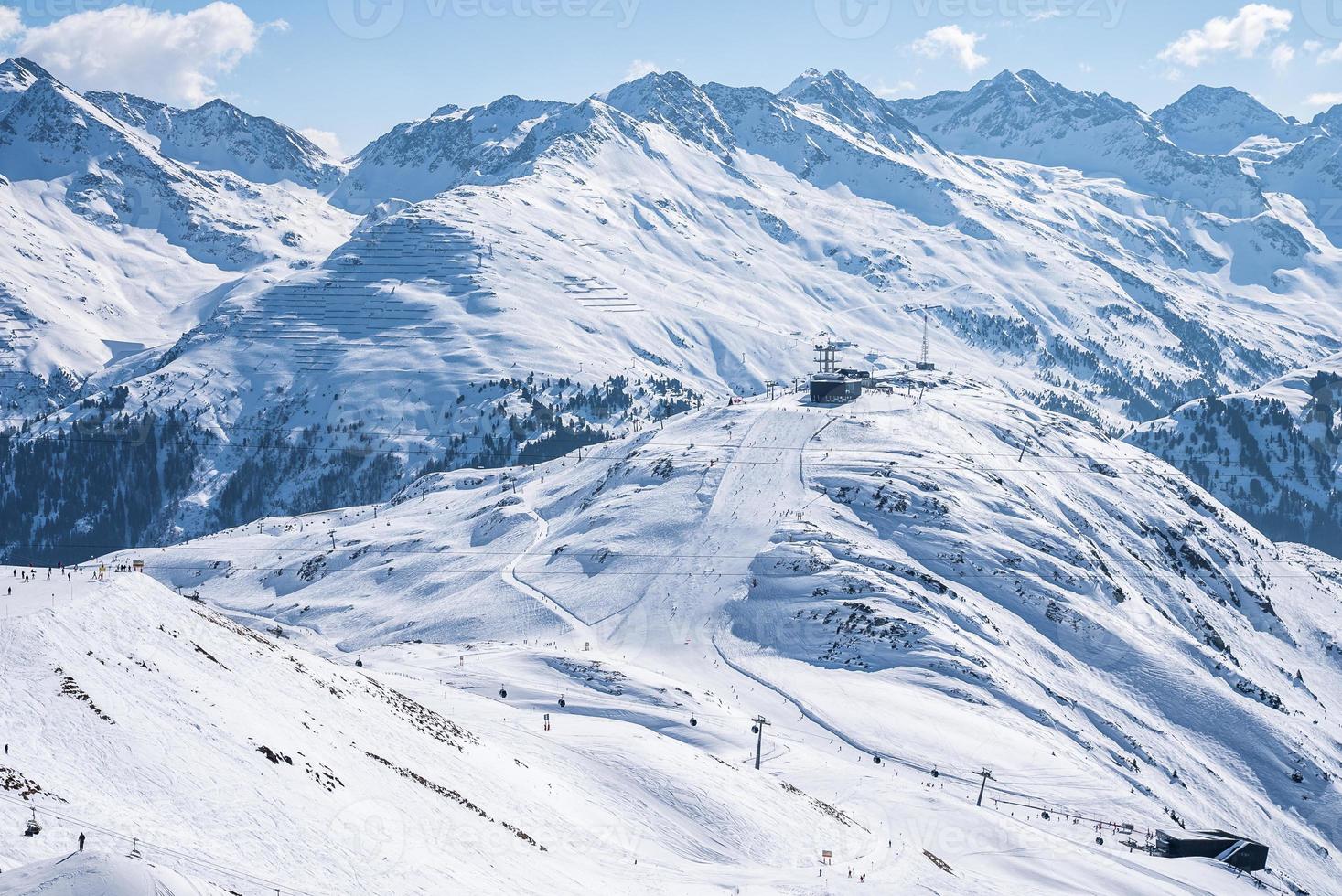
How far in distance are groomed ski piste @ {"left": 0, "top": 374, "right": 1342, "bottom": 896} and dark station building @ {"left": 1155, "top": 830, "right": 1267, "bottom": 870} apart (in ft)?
6.78

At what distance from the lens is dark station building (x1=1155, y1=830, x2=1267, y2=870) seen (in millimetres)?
83750

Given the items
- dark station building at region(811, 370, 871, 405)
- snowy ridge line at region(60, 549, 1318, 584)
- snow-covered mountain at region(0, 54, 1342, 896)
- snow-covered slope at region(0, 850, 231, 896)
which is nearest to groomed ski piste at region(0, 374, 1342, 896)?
snow-covered slope at region(0, 850, 231, 896)

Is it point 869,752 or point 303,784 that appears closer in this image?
point 303,784

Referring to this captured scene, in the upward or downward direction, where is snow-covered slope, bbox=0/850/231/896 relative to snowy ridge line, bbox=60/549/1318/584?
upward

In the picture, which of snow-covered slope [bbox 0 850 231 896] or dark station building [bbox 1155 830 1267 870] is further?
dark station building [bbox 1155 830 1267 870]

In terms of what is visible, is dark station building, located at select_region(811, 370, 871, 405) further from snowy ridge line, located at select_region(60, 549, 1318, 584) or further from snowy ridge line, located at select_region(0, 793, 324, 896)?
snowy ridge line, located at select_region(0, 793, 324, 896)

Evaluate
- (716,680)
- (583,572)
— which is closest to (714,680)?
(716,680)

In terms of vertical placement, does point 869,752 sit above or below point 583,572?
below

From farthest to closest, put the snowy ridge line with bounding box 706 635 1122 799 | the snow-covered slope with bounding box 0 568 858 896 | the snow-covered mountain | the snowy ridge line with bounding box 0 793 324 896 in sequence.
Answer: the snowy ridge line with bounding box 706 635 1122 799
the snow-covered mountain
the snow-covered slope with bounding box 0 568 858 896
the snowy ridge line with bounding box 0 793 324 896

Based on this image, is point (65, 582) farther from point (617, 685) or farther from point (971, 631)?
point (971, 631)

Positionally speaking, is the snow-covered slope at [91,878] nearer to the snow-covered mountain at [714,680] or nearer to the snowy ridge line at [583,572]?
the snow-covered mountain at [714,680]

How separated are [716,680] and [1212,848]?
143 ft

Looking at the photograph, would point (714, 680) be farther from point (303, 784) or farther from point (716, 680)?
point (303, 784)

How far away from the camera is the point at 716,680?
108 m
